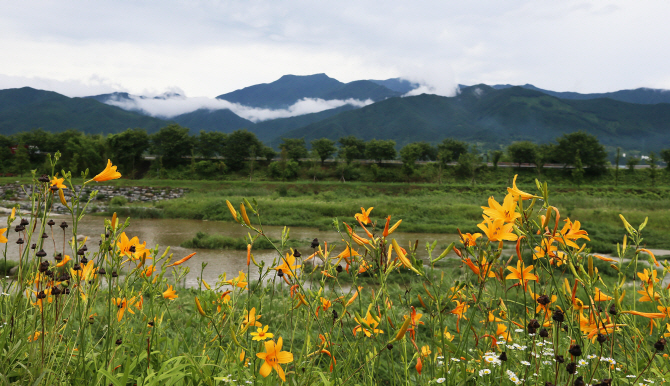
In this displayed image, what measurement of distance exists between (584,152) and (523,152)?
5.56m

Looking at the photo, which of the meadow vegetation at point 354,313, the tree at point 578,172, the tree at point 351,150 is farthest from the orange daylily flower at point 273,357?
the tree at point 578,172

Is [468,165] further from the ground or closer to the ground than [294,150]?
closer to the ground

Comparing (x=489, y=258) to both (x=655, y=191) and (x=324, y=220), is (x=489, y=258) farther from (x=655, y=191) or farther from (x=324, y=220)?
(x=655, y=191)

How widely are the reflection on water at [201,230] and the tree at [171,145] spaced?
22729 millimetres

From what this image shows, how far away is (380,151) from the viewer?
130ft

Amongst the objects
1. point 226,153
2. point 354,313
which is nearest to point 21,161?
point 226,153

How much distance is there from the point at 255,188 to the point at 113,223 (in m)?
26.9

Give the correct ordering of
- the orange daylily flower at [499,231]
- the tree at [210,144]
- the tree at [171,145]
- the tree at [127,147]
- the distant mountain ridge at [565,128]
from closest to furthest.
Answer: the orange daylily flower at [499,231], the tree at [127,147], the tree at [171,145], the tree at [210,144], the distant mountain ridge at [565,128]

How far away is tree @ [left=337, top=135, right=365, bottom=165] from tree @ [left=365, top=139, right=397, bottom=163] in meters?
1.22

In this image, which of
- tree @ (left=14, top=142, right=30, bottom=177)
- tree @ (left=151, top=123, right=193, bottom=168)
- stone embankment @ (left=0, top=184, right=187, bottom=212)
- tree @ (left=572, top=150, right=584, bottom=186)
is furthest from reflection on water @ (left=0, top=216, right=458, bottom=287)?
tree @ (left=572, top=150, right=584, bottom=186)

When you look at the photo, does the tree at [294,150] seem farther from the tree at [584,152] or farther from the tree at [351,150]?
the tree at [584,152]

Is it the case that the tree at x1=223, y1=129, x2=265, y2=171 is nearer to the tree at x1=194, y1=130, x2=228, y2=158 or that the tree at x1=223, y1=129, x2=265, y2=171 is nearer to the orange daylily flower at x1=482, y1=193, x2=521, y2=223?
the tree at x1=194, y1=130, x2=228, y2=158

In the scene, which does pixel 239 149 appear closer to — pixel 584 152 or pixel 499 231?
pixel 584 152

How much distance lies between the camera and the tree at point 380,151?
39.6 metres
